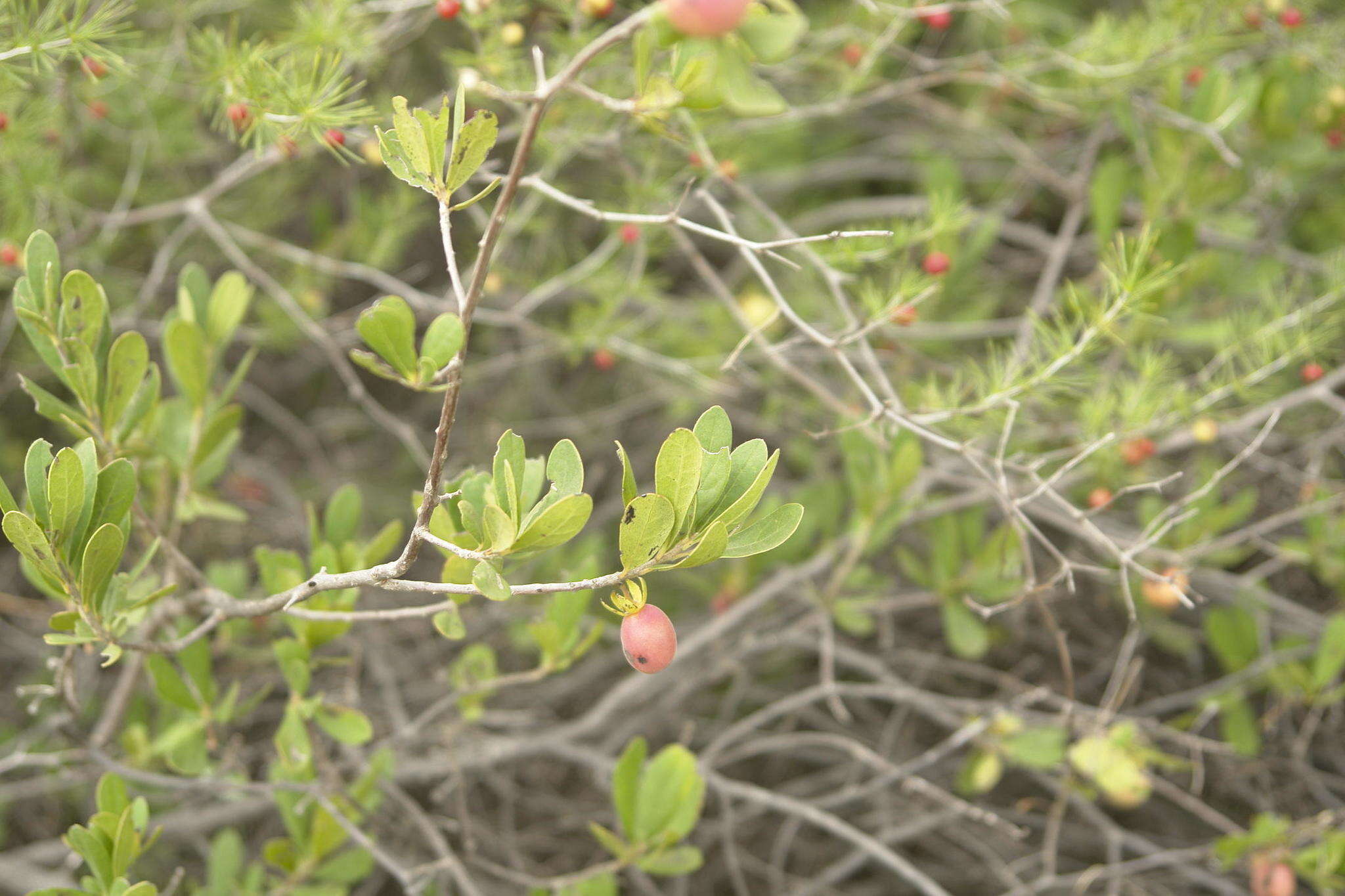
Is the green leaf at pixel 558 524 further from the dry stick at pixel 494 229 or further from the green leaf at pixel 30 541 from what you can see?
the green leaf at pixel 30 541

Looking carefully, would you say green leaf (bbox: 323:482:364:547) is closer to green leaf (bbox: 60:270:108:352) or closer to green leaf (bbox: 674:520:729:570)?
green leaf (bbox: 60:270:108:352)

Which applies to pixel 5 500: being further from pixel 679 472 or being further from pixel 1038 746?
pixel 1038 746

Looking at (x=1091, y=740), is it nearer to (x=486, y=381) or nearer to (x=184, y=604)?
(x=184, y=604)

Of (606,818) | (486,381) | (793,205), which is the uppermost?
(793,205)

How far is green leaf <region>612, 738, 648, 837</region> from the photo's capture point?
3.98ft

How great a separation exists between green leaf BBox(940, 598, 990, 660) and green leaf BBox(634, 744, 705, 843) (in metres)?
0.58

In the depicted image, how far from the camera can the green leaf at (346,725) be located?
1.15m

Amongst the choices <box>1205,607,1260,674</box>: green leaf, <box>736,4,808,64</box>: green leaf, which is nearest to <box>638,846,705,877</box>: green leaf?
<box>736,4,808,64</box>: green leaf

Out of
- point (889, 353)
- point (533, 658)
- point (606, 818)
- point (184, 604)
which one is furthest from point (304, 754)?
point (889, 353)

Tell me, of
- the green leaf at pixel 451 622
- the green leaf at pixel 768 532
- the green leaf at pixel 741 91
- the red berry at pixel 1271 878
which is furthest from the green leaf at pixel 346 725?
the red berry at pixel 1271 878

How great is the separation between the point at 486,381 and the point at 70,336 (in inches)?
55.6

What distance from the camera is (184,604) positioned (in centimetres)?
120

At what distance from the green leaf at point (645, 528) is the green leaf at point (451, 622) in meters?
0.30

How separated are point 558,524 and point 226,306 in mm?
752
